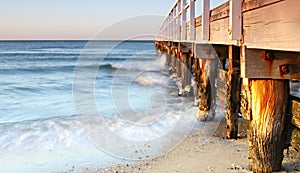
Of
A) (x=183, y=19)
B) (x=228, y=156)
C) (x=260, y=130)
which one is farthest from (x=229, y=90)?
(x=183, y=19)

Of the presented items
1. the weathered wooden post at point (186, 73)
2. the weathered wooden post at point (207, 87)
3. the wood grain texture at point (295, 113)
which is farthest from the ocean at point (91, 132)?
the wood grain texture at point (295, 113)

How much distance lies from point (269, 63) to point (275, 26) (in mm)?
766

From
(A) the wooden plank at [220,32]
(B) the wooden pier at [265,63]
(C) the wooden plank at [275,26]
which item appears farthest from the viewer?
(A) the wooden plank at [220,32]

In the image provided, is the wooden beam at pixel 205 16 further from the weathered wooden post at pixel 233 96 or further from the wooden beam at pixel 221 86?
the wooden beam at pixel 221 86

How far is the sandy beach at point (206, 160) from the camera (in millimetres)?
4309

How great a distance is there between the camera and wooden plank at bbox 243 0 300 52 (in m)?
2.05

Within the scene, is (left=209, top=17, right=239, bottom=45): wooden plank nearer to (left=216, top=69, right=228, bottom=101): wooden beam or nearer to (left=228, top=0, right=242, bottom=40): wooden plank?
(left=228, top=0, right=242, bottom=40): wooden plank

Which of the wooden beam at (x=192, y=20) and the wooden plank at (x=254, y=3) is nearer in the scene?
the wooden plank at (x=254, y=3)

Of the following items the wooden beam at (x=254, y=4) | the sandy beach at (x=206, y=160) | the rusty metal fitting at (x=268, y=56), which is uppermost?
the wooden beam at (x=254, y=4)

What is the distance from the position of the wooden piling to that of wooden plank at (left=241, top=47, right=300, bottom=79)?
264 millimetres

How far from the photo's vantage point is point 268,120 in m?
3.40

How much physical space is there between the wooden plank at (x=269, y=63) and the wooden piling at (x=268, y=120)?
0.87 feet

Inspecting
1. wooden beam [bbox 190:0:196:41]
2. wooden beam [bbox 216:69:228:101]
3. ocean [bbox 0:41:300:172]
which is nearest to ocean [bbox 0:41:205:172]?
ocean [bbox 0:41:300:172]

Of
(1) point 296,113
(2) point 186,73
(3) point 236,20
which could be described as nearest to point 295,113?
(1) point 296,113
